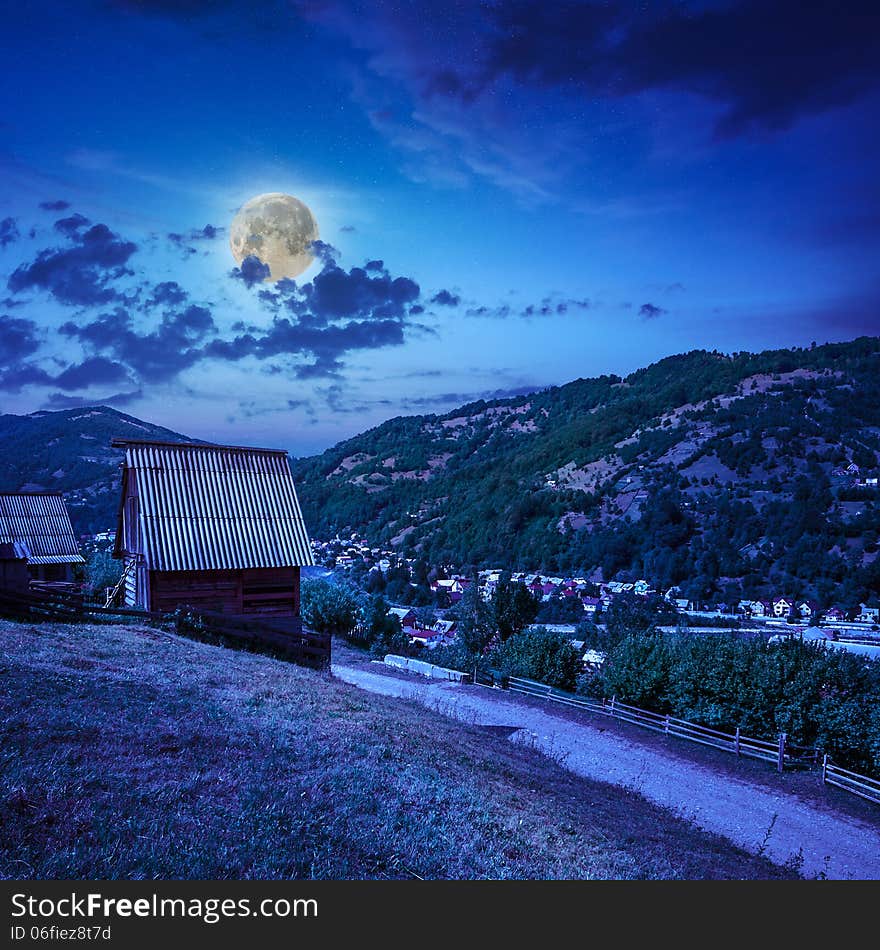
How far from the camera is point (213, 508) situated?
54.2 ft

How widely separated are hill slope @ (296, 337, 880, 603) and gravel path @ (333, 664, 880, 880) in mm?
44257

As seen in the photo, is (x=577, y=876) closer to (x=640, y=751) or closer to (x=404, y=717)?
(x=404, y=717)

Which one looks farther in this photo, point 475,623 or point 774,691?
point 475,623

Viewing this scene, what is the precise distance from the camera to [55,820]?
14.6 ft

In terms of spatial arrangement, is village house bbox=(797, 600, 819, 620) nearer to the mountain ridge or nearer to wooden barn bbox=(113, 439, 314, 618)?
the mountain ridge

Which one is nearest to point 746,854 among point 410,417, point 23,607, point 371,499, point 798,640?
point 798,640

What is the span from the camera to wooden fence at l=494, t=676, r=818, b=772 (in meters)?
14.1

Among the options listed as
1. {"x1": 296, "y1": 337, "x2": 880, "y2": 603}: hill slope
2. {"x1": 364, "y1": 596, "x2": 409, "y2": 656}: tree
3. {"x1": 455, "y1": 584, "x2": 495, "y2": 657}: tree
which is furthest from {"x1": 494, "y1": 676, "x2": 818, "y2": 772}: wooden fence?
{"x1": 296, "y1": 337, "x2": 880, "y2": 603}: hill slope

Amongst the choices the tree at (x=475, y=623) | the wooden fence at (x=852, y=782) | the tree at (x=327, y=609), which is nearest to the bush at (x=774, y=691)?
the wooden fence at (x=852, y=782)

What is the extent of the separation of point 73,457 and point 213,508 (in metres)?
35.7

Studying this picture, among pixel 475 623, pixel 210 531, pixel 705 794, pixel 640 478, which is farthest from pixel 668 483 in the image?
pixel 705 794

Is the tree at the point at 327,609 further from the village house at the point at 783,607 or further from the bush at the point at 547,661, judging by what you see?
the village house at the point at 783,607

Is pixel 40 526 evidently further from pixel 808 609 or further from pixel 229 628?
pixel 808 609

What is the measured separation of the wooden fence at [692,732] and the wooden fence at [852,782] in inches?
36.0
